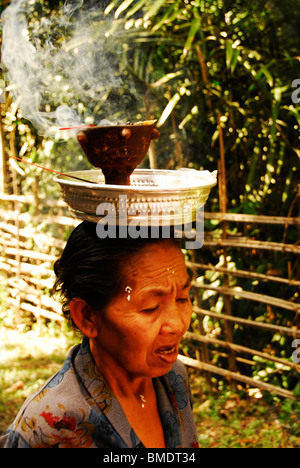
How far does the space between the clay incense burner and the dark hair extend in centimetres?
19

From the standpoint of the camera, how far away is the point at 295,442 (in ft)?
12.2

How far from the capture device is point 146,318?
4.17ft

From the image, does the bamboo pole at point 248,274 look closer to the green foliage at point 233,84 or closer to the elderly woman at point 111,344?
the green foliage at point 233,84

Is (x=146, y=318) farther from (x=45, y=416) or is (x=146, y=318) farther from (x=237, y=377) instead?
(x=237, y=377)

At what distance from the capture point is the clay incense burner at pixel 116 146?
1.25 metres

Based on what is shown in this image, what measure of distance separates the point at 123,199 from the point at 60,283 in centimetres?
55

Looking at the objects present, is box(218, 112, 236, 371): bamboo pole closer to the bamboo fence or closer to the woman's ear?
the bamboo fence

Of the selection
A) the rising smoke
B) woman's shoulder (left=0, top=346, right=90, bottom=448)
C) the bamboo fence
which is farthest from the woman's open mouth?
the bamboo fence

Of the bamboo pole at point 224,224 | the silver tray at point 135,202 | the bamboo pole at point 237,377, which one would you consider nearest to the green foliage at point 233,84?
the bamboo pole at point 224,224

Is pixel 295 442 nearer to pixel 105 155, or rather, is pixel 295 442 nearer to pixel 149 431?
pixel 149 431

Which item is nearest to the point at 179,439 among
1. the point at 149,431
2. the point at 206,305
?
the point at 149,431

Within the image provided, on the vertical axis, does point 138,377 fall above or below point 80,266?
below

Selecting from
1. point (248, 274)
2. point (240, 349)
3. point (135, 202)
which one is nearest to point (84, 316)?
point (135, 202)

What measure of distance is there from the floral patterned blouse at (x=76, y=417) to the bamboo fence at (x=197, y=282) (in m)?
2.00
